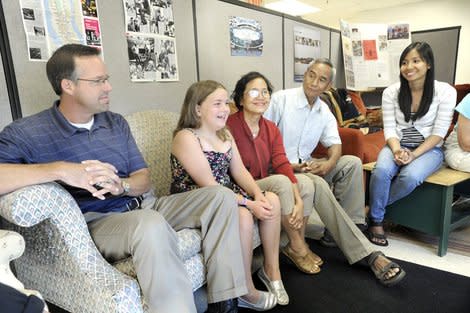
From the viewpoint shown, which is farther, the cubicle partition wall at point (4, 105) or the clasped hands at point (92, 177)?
the cubicle partition wall at point (4, 105)

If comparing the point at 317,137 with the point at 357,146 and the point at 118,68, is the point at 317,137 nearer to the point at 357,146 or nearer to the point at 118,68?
A: the point at 357,146

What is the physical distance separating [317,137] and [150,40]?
1.21 m

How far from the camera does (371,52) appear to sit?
3.97 m

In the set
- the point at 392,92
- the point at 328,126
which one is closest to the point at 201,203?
the point at 328,126

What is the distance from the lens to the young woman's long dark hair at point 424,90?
86.1 inches

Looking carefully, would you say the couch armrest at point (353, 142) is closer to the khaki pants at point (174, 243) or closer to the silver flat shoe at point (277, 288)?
the silver flat shoe at point (277, 288)

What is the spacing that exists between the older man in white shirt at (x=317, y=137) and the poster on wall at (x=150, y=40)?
73 centimetres

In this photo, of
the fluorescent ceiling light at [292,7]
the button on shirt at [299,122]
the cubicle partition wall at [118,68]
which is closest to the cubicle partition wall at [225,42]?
the cubicle partition wall at [118,68]

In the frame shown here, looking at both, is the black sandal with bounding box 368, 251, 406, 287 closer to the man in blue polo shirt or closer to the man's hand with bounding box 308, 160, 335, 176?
the man's hand with bounding box 308, 160, 335, 176

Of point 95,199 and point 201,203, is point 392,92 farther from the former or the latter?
point 95,199

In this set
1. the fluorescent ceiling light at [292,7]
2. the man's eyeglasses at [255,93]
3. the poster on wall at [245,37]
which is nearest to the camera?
the man's eyeglasses at [255,93]

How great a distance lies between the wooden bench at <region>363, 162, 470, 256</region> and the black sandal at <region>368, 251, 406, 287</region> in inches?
19.1

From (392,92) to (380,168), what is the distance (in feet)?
1.86

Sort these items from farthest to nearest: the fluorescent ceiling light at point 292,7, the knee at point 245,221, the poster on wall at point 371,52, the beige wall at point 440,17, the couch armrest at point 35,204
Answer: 1. the fluorescent ceiling light at point 292,7
2. the beige wall at point 440,17
3. the poster on wall at point 371,52
4. the knee at point 245,221
5. the couch armrest at point 35,204
